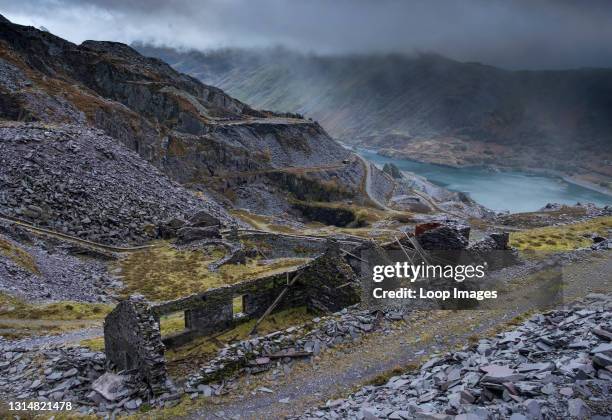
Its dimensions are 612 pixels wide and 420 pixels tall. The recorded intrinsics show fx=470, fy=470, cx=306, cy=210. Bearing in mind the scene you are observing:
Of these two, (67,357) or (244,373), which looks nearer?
(244,373)

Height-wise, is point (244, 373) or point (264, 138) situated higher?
point (264, 138)

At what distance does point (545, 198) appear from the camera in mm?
188250

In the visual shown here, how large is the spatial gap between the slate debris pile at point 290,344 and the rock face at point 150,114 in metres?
72.8

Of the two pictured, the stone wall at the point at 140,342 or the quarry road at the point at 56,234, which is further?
the quarry road at the point at 56,234

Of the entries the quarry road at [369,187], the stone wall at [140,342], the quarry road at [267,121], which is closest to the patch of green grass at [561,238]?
the stone wall at [140,342]

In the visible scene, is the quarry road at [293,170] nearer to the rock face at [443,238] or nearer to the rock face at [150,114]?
the rock face at [150,114]

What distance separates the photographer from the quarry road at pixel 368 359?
16078 millimetres

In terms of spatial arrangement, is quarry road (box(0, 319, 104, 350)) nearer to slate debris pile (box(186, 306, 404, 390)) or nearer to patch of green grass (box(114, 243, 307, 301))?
slate debris pile (box(186, 306, 404, 390))

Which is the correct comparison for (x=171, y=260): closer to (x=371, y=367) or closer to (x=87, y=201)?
(x=87, y=201)

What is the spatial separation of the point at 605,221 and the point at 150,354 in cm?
4574

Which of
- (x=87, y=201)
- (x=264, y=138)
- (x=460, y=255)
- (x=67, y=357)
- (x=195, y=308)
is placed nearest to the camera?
(x=67, y=357)

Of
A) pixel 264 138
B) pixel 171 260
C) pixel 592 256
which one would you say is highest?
pixel 264 138

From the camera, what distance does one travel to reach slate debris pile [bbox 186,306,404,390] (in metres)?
17.3

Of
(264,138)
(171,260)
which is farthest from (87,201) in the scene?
(264,138)
